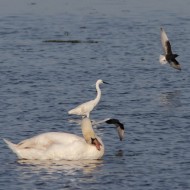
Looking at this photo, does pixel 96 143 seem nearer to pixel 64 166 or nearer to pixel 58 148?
pixel 58 148

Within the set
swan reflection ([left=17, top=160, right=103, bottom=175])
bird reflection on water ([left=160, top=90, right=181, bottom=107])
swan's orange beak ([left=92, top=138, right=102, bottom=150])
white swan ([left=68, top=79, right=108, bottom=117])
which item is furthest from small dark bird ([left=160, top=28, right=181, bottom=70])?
swan reflection ([left=17, top=160, right=103, bottom=175])

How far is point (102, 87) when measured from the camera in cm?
2670

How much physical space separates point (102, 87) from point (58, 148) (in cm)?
889

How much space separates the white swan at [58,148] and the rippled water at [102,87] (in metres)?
0.18

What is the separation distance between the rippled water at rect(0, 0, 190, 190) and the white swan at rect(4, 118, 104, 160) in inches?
7.2

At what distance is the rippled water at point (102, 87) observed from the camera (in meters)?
16.9

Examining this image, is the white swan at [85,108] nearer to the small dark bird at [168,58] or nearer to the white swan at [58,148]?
the white swan at [58,148]

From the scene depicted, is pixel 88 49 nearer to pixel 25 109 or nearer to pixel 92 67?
pixel 92 67

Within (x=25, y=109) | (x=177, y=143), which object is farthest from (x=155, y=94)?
(x=177, y=143)

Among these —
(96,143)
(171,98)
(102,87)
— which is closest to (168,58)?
(102,87)

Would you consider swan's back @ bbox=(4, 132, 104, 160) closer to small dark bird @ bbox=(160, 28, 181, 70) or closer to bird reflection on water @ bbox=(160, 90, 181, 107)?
bird reflection on water @ bbox=(160, 90, 181, 107)

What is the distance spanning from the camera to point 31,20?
39719mm

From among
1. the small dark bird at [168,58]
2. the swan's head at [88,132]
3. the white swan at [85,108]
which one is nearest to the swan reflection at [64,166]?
the swan's head at [88,132]

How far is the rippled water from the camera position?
1688 cm
